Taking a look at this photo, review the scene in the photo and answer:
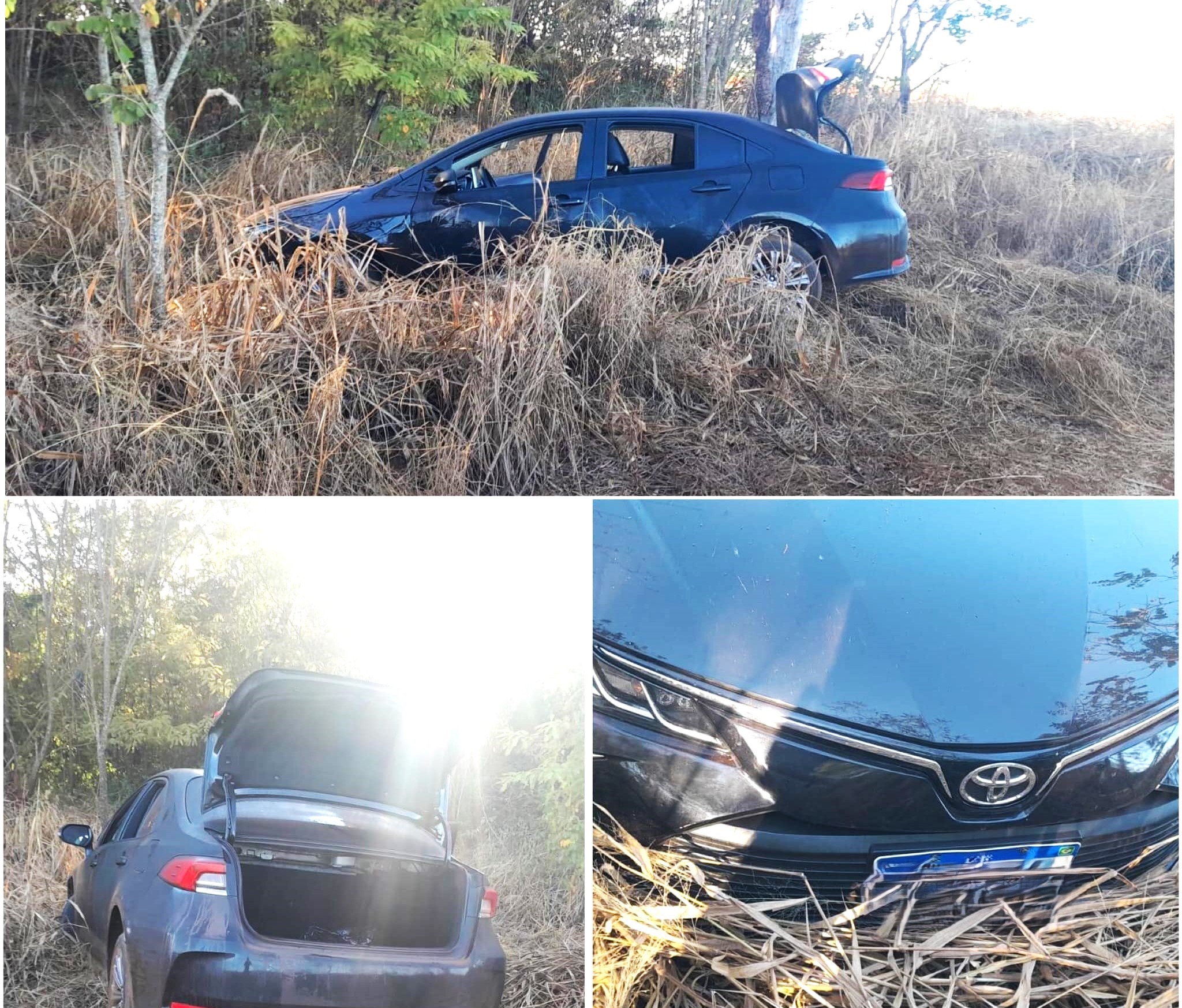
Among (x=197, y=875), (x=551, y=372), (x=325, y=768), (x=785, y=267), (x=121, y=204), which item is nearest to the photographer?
(x=197, y=875)

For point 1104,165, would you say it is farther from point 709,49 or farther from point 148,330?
point 148,330

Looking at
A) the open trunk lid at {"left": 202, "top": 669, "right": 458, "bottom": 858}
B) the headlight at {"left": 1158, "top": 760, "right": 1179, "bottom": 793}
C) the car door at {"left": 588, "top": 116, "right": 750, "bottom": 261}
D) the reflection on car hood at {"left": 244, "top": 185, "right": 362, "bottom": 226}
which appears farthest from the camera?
the car door at {"left": 588, "top": 116, "right": 750, "bottom": 261}

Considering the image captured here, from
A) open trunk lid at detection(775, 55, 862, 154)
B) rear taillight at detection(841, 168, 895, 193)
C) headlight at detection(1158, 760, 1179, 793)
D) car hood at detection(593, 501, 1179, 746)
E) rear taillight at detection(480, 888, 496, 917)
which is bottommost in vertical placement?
rear taillight at detection(480, 888, 496, 917)

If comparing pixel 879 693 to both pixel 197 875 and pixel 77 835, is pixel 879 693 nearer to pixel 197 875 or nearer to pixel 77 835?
pixel 197 875

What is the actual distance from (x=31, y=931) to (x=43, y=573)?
1030 mm

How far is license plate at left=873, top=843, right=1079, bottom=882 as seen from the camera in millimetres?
2254

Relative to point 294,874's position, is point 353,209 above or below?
above

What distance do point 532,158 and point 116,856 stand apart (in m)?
2.68

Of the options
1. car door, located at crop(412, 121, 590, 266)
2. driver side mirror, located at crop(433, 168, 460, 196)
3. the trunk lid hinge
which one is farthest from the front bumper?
driver side mirror, located at crop(433, 168, 460, 196)

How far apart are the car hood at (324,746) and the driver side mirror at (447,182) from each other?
190cm

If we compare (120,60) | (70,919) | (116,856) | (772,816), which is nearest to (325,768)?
(116,856)

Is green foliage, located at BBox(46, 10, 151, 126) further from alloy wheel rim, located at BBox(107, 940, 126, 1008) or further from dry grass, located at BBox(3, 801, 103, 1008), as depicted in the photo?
alloy wheel rim, located at BBox(107, 940, 126, 1008)

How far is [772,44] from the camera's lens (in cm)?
336

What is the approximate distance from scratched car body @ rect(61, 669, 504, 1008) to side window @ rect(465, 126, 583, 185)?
1.98 meters
